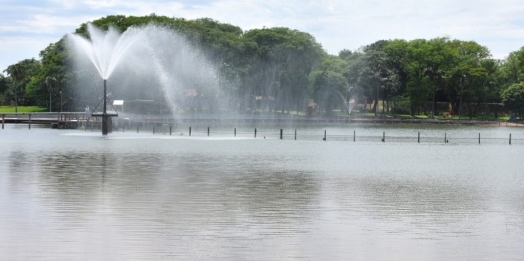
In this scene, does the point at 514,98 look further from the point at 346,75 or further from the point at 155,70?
the point at 155,70

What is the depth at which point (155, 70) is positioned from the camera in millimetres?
132875

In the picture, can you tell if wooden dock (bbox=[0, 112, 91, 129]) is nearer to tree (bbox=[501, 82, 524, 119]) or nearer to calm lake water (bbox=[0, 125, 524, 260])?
calm lake water (bbox=[0, 125, 524, 260])

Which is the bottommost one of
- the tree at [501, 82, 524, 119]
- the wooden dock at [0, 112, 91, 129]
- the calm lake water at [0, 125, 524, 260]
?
the calm lake water at [0, 125, 524, 260]

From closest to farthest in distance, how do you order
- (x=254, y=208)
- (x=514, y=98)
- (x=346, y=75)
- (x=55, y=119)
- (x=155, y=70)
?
(x=254, y=208), (x=55, y=119), (x=155, y=70), (x=514, y=98), (x=346, y=75)

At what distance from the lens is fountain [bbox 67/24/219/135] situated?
12762 centimetres

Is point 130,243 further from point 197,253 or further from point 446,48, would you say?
point 446,48

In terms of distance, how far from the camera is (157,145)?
74375 mm

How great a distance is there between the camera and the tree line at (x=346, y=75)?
156875mm

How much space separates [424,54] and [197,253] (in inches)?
6212

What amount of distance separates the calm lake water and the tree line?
97.1 m

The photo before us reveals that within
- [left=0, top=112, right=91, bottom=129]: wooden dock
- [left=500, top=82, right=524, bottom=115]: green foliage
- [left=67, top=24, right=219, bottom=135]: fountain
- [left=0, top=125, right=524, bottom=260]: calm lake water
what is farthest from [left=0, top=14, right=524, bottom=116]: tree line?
[left=0, top=125, right=524, bottom=260]: calm lake water

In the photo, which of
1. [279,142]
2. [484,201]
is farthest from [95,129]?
[484,201]

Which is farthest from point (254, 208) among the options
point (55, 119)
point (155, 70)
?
point (155, 70)

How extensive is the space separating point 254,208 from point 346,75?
506 ft
